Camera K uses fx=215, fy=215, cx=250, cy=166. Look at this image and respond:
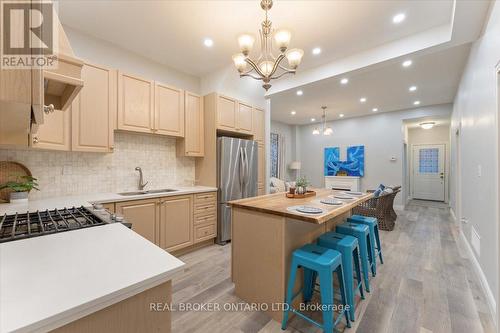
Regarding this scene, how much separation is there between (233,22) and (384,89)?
3721mm

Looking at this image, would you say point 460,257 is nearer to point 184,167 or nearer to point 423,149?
point 184,167

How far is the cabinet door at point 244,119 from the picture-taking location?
151 inches

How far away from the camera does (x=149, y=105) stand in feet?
9.73

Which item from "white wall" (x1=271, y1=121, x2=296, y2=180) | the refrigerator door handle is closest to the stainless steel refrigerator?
the refrigerator door handle

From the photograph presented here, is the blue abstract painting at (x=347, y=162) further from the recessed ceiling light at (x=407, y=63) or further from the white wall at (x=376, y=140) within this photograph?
the recessed ceiling light at (x=407, y=63)

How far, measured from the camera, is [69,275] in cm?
72

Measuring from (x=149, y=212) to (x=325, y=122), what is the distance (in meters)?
6.70

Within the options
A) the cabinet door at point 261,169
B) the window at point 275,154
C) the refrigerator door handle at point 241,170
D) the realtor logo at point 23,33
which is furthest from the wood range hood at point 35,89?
the window at point 275,154

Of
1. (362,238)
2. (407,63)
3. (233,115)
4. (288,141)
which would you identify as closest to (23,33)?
(362,238)

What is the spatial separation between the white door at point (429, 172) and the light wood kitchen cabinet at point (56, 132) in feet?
32.0

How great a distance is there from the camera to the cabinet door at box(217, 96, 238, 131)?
3490mm

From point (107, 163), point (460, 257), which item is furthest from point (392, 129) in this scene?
point (107, 163)

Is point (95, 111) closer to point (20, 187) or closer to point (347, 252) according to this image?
point (20, 187)

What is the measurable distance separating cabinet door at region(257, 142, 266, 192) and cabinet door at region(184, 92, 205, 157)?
3.83ft
